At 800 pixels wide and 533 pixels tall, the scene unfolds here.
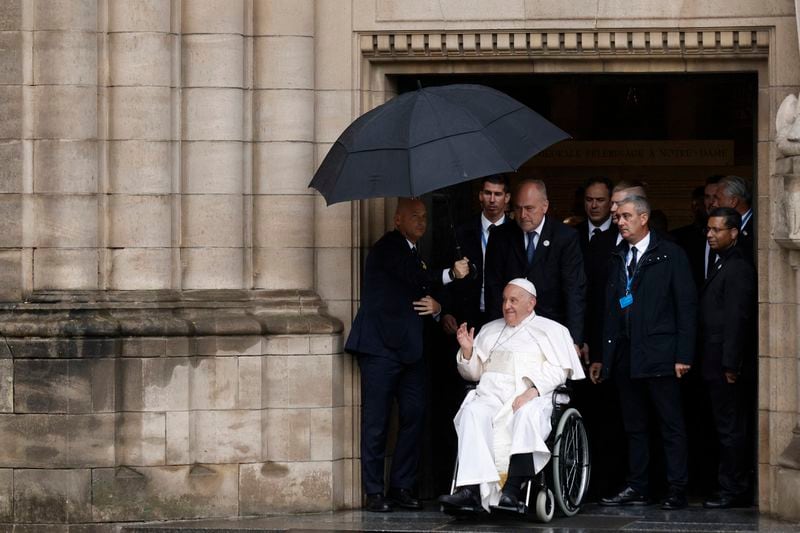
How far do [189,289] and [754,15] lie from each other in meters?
4.13

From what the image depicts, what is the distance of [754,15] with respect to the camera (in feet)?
40.8

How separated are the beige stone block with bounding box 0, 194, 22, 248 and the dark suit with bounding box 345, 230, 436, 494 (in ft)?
7.50

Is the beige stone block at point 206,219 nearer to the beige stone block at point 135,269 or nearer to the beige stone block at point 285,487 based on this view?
the beige stone block at point 135,269

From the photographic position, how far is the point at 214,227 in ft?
41.1

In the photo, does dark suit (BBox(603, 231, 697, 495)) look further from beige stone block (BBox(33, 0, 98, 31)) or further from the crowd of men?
beige stone block (BBox(33, 0, 98, 31))

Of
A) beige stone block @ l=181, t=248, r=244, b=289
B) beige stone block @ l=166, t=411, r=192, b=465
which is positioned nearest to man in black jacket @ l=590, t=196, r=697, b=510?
beige stone block @ l=181, t=248, r=244, b=289

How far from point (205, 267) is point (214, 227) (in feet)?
0.89

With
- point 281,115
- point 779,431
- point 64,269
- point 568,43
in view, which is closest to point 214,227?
point 281,115

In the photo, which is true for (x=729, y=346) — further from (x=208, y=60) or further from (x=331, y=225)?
(x=208, y=60)

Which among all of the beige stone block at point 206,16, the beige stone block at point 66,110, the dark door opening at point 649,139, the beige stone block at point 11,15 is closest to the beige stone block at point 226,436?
the beige stone block at point 66,110

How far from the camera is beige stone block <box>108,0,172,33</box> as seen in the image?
1235 centimetres

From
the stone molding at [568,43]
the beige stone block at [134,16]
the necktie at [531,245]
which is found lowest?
the necktie at [531,245]

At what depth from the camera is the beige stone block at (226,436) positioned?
1239 cm

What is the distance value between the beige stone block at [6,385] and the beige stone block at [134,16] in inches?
89.6
